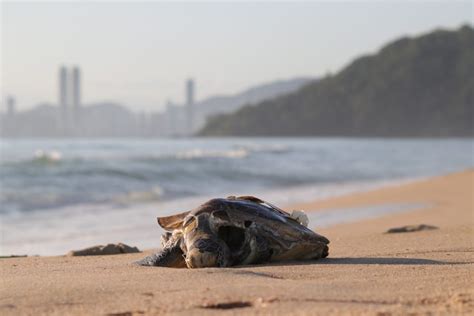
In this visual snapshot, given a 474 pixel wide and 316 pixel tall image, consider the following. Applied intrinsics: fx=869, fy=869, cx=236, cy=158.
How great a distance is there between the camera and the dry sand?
360 centimetres

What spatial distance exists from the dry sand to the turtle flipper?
13 centimetres

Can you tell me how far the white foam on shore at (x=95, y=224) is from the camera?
9.07 metres

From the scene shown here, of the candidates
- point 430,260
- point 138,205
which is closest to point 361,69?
point 138,205

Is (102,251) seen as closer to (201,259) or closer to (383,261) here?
(201,259)

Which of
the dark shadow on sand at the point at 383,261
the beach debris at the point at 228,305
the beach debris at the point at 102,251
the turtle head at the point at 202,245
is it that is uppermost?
the turtle head at the point at 202,245

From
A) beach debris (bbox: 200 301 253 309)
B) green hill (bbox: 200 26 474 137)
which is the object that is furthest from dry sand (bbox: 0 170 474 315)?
green hill (bbox: 200 26 474 137)

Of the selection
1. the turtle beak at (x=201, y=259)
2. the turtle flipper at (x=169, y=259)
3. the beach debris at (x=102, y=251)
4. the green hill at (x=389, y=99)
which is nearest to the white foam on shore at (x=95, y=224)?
the beach debris at (x=102, y=251)

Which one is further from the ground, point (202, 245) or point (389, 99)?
point (389, 99)

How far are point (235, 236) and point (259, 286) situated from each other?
119 centimetres

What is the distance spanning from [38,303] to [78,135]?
12517 centimetres

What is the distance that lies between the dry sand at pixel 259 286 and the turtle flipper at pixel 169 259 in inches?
5.3

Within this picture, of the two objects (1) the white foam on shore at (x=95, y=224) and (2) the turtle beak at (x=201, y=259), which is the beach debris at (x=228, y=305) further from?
(1) the white foam on shore at (x=95, y=224)

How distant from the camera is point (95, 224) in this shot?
11266mm

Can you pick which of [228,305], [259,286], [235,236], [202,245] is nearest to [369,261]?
[235,236]
